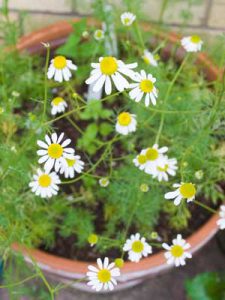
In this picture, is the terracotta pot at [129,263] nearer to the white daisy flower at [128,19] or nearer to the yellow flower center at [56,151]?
the white daisy flower at [128,19]

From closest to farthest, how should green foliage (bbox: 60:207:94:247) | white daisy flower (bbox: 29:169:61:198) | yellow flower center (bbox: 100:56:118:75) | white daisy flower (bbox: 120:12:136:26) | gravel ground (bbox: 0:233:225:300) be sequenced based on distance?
yellow flower center (bbox: 100:56:118:75), white daisy flower (bbox: 29:169:61:198), white daisy flower (bbox: 120:12:136:26), green foliage (bbox: 60:207:94:247), gravel ground (bbox: 0:233:225:300)

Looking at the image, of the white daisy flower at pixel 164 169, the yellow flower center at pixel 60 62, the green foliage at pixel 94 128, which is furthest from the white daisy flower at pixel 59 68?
the green foliage at pixel 94 128

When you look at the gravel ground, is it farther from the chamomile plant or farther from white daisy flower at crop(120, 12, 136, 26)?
white daisy flower at crop(120, 12, 136, 26)

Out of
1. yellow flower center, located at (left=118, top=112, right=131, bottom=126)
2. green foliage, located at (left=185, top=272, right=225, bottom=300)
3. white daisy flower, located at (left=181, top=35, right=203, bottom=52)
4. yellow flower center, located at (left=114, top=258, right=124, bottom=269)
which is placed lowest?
yellow flower center, located at (left=114, top=258, right=124, bottom=269)

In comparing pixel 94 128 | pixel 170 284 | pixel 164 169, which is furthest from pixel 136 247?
pixel 170 284

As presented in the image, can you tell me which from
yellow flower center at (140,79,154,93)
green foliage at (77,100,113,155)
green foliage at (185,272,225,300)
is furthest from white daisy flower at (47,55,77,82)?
green foliage at (185,272,225,300)

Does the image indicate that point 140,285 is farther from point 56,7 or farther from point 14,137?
point 56,7
